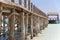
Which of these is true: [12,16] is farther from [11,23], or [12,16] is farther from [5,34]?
[5,34]

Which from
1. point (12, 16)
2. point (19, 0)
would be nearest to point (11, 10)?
point (12, 16)

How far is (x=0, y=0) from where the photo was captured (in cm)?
505

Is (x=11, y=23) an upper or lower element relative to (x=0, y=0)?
lower

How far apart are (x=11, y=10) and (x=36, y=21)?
28.3ft

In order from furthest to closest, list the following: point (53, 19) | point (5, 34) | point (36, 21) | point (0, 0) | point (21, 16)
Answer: point (53, 19), point (36, 21), point (5, 34), point (21, 16), point (0, 0)

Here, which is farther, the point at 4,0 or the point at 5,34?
the point at 5,34

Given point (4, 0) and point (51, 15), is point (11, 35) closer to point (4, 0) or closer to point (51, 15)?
point (4, 0)

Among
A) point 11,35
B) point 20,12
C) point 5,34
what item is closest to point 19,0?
point 20,12

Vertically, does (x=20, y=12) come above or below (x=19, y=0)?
below

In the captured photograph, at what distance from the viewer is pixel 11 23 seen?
24.3 ft

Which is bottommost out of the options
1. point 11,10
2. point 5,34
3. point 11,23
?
point 5,34

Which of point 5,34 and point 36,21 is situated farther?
point 36,21

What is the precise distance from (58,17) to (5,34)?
46932 millimetres

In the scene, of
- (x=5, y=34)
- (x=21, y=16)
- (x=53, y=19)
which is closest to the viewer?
(x=21, y=16)
